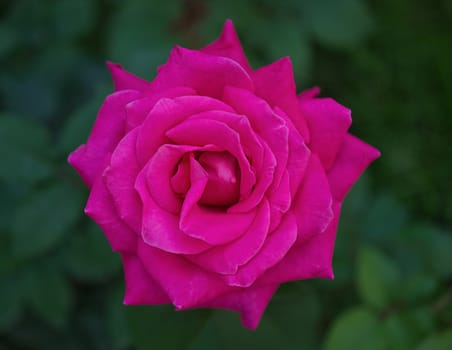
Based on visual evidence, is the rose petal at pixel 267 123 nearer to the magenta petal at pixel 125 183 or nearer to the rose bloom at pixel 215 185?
the rose bloom at pixel 215 185

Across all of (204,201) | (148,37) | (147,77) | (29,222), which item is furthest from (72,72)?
(204,201)

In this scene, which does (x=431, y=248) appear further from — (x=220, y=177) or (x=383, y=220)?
(x=220, y=177)

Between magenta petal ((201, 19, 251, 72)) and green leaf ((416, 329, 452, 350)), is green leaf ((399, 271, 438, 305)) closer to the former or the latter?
green leaf ((416, 329, 452, 350))

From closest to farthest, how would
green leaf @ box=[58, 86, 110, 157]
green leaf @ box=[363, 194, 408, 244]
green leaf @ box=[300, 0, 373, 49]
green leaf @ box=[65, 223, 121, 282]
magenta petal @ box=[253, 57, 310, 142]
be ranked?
1. magenta petal @ box=[253, 57, 310, 142]
2. green leaf @ box=[58, 86, 110, 157]
3. green leaf @ box=[65, 223, 121, 282]
4. green leaf @ box=[363, 194, 408, 244]
5. green leaf @ box=[300, 0, 373, 49]

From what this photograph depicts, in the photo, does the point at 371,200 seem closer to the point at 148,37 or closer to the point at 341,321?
the point at 341,321

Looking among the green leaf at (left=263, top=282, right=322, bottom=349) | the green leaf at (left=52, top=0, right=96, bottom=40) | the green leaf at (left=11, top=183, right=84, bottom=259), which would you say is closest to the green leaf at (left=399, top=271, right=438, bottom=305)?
the green leaf at (left=263, top=282, right=322, bottom=349)

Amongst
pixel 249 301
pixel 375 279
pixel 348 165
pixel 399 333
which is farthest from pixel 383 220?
pixel 249 301
